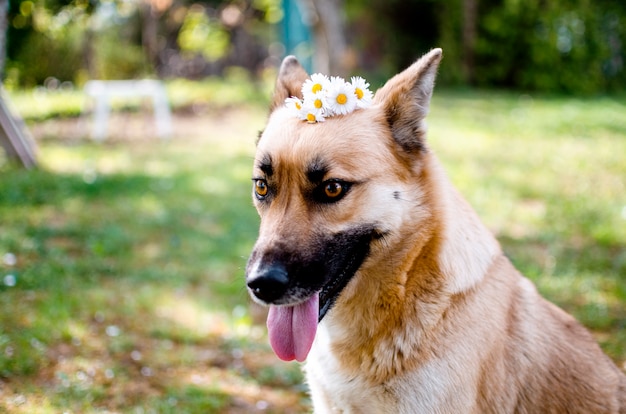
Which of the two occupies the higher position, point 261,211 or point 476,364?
point 261,211

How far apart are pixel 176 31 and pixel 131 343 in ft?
58.0

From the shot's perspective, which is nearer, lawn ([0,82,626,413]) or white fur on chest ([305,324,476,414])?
white fur on chest ([305,324,476,414])

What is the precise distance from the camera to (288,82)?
3061 mm

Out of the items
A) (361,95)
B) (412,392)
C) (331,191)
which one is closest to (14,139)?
(361,95)

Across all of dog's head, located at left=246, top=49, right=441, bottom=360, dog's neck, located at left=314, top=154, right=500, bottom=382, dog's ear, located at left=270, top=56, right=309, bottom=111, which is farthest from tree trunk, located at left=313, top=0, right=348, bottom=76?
dog's neck, located at left=314, top=154, right=500, bottom=382

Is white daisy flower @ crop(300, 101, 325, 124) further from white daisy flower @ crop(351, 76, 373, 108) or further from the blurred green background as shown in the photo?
the blurred green background

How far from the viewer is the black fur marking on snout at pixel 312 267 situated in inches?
90.8

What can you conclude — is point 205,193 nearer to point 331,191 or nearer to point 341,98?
point 341,98

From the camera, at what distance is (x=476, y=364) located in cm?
238

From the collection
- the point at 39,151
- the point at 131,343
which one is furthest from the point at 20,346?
the point at 39,151

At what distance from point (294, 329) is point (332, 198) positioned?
0.58 m

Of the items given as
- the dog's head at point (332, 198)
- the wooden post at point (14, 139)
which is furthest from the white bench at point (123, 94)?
the dog's head at point (332, 198)

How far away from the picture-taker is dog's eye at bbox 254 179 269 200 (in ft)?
8.67

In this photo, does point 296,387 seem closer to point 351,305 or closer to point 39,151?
point 351,305
